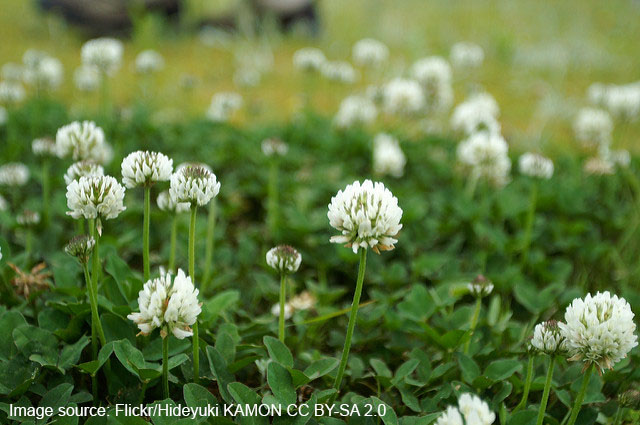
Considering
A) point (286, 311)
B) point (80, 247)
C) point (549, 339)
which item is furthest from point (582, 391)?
point (80, 247)

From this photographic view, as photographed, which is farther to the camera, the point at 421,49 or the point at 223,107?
the point at 421,49

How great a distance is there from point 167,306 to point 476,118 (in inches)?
87.2

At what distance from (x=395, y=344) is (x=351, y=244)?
591mm

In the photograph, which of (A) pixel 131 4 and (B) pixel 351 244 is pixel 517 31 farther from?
(B) pixel 351 244

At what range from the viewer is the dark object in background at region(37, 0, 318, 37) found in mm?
6727

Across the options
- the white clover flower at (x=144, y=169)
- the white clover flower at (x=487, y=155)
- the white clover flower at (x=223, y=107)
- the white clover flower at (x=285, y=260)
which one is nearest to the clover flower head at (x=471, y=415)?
the white clover flower at (x=285, y=260)

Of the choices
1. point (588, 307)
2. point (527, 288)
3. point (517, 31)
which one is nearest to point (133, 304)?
point (588, 307)

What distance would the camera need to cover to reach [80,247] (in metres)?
1.26

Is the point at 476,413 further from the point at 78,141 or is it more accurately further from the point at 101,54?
the point at 101,54

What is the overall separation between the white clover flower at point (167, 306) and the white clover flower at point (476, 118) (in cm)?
195

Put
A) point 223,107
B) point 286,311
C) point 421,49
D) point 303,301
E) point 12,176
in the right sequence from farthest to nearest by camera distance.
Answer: point 421,49, point 223,107, point 12,176, point 303,301, point 286,311

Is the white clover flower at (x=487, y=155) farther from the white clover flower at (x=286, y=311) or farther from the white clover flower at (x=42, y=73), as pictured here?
the white clover flower at (x=42, y=73)

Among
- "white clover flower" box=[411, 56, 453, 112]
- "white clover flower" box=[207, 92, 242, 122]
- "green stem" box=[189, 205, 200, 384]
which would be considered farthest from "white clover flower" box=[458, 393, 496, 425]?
"white clover flower" box=[207, 92, 242, 122]

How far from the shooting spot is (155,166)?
133cm
